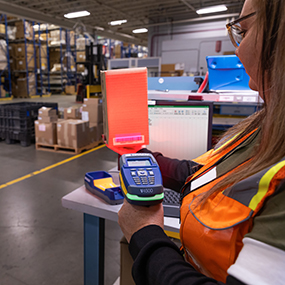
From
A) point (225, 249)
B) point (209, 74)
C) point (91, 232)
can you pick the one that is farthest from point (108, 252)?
point (225, 249)

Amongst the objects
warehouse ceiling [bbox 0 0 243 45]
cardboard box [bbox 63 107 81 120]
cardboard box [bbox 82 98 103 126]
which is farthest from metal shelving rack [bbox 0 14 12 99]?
cardboard box [bbox 82 98 103 126]

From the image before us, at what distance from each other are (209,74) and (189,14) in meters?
9.33

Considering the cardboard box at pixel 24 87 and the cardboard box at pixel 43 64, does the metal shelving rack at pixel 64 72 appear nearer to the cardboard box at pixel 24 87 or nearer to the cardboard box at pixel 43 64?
the cardboard box at pixel 43 64

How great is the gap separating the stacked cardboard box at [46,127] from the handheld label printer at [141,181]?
438 centimetres

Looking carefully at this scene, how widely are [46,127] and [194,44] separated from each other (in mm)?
6191

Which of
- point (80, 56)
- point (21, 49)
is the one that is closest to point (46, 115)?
point (21, 49)

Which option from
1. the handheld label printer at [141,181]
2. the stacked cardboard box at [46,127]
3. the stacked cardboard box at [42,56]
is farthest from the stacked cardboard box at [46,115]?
the stacked cardboard box at [42,56]

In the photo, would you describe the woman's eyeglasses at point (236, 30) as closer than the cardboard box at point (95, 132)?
Yes

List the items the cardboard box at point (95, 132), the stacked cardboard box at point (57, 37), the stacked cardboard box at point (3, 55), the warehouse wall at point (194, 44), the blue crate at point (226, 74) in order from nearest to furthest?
1. the blue crate at point (226, 74)
2. the cardboard box at point (95, 132)
3. the warehouse wall at point (194, 44)
4. the stacked cardboard box at point (3, 55)
5. the stacked cardboard box at point (57, 37)

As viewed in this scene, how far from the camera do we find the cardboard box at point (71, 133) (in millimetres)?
4645

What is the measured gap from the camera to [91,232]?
1267 millimetres

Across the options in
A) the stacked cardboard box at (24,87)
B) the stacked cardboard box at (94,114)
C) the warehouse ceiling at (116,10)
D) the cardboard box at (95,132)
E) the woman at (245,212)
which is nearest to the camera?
the woman at (245,212)

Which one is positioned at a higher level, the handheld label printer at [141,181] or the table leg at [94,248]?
the handheld label printer at [141,181]

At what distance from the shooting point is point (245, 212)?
1.49ft
